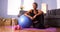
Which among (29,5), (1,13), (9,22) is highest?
(29,5)

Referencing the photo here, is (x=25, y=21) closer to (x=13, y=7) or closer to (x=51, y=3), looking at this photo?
A: (x=13, y=7)

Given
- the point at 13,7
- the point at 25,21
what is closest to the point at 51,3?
the point at 13,7

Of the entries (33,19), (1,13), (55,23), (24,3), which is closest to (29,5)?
(24,3)

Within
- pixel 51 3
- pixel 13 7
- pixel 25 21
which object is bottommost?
pixel 25 21

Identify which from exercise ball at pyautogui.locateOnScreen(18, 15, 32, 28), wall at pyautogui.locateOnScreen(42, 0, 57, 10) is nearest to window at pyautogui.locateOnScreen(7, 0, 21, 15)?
wall at pyautogui.locateOnScreen(42, 0, 57, 10)

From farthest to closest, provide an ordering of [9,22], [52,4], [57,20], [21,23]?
[52,4], [9,22], [57,20], [21,23]

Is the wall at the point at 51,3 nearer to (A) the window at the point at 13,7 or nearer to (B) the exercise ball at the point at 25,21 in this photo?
(A) the window at the point at 13,7

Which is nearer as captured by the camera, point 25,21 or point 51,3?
point 25,21

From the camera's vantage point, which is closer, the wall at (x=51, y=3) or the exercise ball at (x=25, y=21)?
the exercise ball at (x=25, y=21)

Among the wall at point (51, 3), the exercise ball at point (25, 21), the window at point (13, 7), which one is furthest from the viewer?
the window at point (13, 7)

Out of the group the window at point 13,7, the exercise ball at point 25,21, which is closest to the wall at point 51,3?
the window at point 13,7

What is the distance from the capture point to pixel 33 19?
2660 millimetres

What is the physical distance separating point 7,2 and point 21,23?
98.8 inches

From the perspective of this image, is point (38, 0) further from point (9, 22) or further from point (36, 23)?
point (36, 23)
